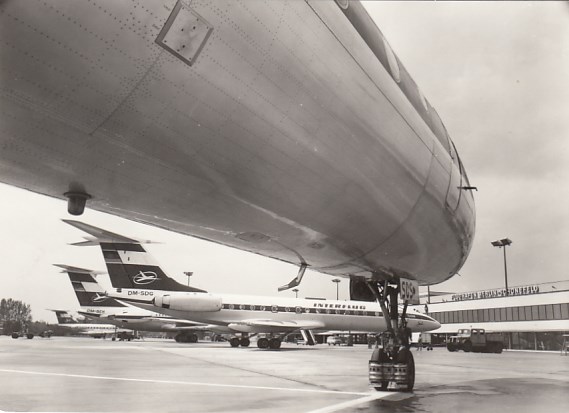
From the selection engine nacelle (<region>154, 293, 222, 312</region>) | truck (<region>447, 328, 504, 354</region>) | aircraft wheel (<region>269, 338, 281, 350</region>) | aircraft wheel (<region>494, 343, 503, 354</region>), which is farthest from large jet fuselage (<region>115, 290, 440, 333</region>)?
aircraft wheel (<region>494, 343, 503, 354</region>)

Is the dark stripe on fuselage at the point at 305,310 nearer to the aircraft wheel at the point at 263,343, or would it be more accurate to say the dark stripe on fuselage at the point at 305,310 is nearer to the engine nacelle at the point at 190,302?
the engine nacelle at the point at 190,302

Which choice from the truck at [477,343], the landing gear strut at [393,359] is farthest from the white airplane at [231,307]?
the landing gear strut at [393,359]

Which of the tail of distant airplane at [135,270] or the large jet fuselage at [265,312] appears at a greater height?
the tail of distant airplane at [135,270]

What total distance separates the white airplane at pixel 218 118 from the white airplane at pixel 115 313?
1410 inches

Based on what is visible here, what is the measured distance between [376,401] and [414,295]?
2330 mm

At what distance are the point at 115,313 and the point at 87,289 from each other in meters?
4.12

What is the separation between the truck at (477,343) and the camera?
1404 inches

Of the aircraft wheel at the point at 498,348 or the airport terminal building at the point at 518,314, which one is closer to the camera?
the aircraft wheel at the point at 498,348

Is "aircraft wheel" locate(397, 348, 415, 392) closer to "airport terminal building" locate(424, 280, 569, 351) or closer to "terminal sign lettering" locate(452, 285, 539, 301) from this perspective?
"airport terminal building" locate(424, 280, 569, 351)

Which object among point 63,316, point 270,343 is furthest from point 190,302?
point 63,316

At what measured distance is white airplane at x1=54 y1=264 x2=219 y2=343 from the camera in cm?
4125

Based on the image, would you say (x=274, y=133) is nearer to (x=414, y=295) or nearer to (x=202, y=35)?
(x=202, y=35)

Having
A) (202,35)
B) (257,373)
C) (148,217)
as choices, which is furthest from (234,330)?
(202,35)

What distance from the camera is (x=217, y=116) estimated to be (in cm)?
337
